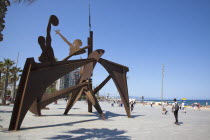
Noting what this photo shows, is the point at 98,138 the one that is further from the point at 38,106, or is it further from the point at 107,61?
the point at 107,61

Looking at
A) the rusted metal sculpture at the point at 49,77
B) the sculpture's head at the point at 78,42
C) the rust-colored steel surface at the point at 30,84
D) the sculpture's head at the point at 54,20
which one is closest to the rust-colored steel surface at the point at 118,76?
the rusted metal sculpture at the point at 49,77

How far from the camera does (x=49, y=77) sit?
992cm

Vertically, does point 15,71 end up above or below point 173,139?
above

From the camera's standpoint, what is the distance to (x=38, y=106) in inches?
522

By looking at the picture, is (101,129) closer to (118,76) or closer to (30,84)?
(30,84)

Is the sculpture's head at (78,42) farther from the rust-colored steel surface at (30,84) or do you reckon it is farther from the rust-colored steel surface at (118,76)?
the rust-colored steel surface at (30,84)

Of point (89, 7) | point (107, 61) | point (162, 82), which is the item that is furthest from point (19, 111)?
point (162, 82)

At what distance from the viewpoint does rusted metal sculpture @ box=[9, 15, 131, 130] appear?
8.66 metres

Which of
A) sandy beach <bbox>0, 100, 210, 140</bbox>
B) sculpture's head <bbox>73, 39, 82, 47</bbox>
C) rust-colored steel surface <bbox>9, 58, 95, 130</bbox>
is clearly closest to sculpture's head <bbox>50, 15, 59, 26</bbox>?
rust-colored steel surface <bbox>9, 58, 95, 130</bbox>

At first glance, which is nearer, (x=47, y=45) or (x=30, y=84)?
(x=30, y=84)

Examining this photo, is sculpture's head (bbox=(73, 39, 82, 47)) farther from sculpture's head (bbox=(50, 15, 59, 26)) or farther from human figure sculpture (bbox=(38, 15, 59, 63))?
sculpture's head (bbox=(50, 15, 59, 26))

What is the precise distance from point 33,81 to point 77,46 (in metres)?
7.35

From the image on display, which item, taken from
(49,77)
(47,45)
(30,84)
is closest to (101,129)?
(49,77)

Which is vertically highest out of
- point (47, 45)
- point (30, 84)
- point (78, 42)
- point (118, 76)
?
point (78, 42)
